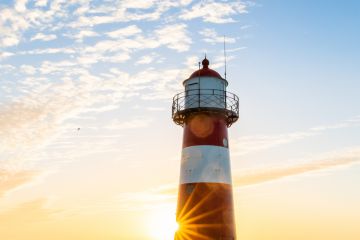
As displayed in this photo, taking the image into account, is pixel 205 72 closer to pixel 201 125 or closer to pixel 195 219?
pixel 201 125

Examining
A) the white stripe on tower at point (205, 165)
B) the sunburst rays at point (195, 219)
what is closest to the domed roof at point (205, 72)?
the white stripe on tower at point (205, 165)

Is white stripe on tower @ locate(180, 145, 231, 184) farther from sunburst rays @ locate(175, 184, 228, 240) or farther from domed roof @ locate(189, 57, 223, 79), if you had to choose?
domed roof @ locate(189, 57, 223, 79)

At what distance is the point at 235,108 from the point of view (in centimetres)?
2642

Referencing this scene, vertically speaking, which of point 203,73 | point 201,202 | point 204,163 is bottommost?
point 201,202

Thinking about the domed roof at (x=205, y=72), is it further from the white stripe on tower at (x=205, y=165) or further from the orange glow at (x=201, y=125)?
the white stripe on tower at (x=205, y=165)

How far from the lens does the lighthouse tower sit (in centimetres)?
2433

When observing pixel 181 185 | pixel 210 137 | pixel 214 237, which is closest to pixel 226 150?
pixel 210 137

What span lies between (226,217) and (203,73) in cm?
804

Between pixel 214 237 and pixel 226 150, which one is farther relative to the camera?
pixel 226 150

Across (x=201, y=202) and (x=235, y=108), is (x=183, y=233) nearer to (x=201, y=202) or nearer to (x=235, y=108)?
(x=201, y=202)

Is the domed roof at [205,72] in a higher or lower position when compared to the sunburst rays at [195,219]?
higher

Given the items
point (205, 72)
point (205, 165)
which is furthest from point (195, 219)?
point (205, 72)

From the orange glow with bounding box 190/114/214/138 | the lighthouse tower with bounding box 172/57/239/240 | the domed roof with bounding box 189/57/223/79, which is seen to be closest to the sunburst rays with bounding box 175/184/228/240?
the lighthouse tower with bounding box 172/57/239/240

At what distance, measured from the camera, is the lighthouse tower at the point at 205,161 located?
79.8ft
